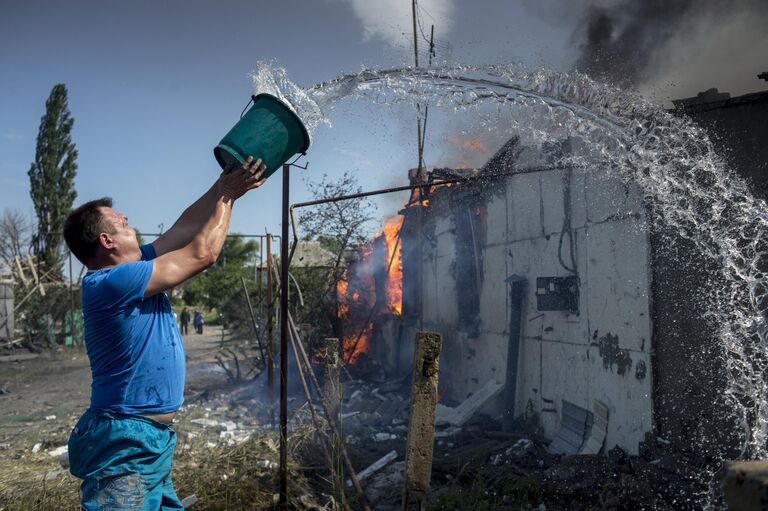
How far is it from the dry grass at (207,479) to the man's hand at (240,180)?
2.76m

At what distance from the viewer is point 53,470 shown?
618cm

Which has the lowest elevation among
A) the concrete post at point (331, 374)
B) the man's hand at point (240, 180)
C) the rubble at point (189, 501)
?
the rubble at point (189, 501)

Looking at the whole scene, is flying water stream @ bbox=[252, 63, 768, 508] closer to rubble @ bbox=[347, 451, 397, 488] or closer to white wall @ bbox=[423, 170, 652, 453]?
white wall @ bbox=[423, 170, 652, 453]

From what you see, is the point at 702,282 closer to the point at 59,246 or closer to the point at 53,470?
the point at 53,470

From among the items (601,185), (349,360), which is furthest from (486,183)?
(349,360)

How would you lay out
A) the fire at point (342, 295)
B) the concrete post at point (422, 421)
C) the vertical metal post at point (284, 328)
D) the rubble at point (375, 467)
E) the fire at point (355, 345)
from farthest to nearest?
the fire at point (342, 295)
the fire at point (355, 345)
the rubble at point (375, 467)
the vertical metal post at point (284, 328)
the concrete post at point (422, 421)

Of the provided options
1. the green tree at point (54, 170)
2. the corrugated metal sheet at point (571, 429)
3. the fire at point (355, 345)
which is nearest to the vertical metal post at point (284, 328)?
the corrugated metal sheet at point (571, 429)

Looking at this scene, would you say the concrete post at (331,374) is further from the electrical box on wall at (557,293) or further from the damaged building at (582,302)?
the electrical box on wall at (557,293)

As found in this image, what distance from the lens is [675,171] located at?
209 inches

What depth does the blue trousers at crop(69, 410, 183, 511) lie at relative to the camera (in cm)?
238

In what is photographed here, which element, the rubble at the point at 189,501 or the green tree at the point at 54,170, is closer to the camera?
the rubble at the point at 189,501

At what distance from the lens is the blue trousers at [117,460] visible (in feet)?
7.82

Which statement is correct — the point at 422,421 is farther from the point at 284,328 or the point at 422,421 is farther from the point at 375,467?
the point at 375,467

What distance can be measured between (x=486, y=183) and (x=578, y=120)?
3.30 m
